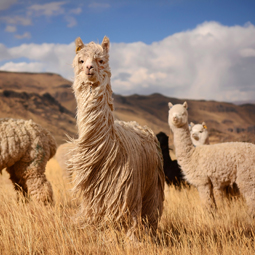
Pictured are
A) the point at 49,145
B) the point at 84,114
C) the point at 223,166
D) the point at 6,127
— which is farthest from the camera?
the point at 49,145

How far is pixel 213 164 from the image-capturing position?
4.68 meters

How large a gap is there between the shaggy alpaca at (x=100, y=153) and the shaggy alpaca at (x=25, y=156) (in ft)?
6.92

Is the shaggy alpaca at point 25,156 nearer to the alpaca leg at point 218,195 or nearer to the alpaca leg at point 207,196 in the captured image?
the alpaca leg at point 207,196

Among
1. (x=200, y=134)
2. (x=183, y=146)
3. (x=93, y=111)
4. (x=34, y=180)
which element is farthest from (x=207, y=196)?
(x=34, y=180)

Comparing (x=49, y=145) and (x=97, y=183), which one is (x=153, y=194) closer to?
(x=97, y=183)

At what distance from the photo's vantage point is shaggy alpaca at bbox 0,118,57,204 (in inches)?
186

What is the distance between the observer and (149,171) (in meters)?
3.48

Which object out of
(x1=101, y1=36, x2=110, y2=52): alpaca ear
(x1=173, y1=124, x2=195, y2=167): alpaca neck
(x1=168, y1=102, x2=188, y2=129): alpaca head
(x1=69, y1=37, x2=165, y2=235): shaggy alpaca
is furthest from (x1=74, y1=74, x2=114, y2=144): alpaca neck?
(x1=173, y1=124, x2=195, y2=167): alpaca neck

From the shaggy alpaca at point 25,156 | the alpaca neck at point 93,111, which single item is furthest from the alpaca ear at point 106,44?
the shaggy alpaca at point 25,156

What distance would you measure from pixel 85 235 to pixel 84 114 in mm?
1422

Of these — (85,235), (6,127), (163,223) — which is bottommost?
(163,223)

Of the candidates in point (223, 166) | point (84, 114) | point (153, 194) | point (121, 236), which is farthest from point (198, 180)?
point (84, 114)

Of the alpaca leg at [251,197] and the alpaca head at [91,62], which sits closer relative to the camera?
the alpaca head at [91,62]

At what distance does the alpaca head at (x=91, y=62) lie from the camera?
2730 millimetres
